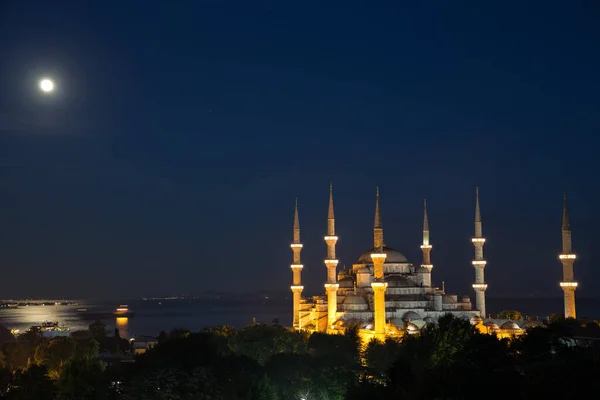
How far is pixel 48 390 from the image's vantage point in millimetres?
36500

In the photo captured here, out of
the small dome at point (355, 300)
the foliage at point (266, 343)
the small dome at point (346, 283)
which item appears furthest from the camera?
the small dome at point (346, 283)

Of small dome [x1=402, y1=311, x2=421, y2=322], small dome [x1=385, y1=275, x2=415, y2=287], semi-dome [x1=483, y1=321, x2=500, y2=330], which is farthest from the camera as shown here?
small dome [x1=385, y1=275, x2=415, y2=287]

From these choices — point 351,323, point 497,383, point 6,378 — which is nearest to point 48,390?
point 6,378

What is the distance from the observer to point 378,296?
198ft

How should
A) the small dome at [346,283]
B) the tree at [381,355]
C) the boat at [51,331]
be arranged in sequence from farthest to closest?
the boat at [51,331]
the small dome at [346,283]
the tree at [381,355]

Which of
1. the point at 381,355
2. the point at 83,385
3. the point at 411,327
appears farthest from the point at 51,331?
the point at 83,385

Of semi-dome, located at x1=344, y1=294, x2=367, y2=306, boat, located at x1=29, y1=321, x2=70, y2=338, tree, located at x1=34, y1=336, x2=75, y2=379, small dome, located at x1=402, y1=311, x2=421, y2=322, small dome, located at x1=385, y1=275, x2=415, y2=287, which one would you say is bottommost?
tree, located at x1=34, y1=336, x2=75, y2=379

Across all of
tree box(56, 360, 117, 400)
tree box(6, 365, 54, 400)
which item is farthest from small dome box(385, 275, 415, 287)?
tree box(6, 365, 54, 400)

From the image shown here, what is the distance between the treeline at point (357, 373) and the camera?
27692mm

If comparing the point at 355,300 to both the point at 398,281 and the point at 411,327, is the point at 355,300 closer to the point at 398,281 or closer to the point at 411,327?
the point at 398,281

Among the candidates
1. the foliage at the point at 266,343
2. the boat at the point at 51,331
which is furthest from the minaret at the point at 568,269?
the boat at the point at 51,331

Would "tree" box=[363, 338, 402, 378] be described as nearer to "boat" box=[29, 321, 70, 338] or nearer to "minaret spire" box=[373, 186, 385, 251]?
"minaret spire" box=[373, 186, 385, 251]

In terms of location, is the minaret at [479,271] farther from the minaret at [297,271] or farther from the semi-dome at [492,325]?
the minaret at [297,271]

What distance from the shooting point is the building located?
6193cm
